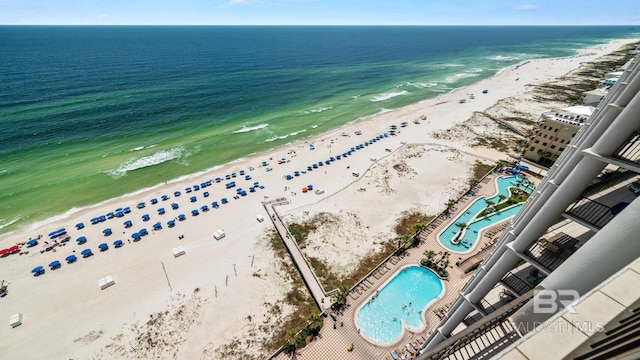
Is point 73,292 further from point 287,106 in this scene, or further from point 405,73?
point 405,73

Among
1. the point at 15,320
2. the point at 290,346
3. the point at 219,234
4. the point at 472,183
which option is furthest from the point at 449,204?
the point at 15,320

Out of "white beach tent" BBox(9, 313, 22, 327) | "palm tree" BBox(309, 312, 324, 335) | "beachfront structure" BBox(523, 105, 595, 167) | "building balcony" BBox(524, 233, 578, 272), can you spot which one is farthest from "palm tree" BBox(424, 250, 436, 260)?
"white beach tent" BBox(9, 313, 22, 327)

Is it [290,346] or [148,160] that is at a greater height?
[148,160]

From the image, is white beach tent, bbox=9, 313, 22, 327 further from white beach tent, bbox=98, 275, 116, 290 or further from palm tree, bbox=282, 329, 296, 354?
palm tree, bbox=282, 329, 296, 354

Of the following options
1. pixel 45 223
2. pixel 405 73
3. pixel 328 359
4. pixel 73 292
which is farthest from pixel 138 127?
pixel 405 73

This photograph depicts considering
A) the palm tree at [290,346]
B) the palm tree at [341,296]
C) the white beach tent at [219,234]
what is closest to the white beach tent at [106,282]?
the white beach tent at [219,234]

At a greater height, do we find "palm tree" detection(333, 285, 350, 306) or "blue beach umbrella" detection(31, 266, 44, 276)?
"blue beach umbrella" detection(31, 266, 44, 276)

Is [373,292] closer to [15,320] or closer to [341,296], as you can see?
[341,296]
